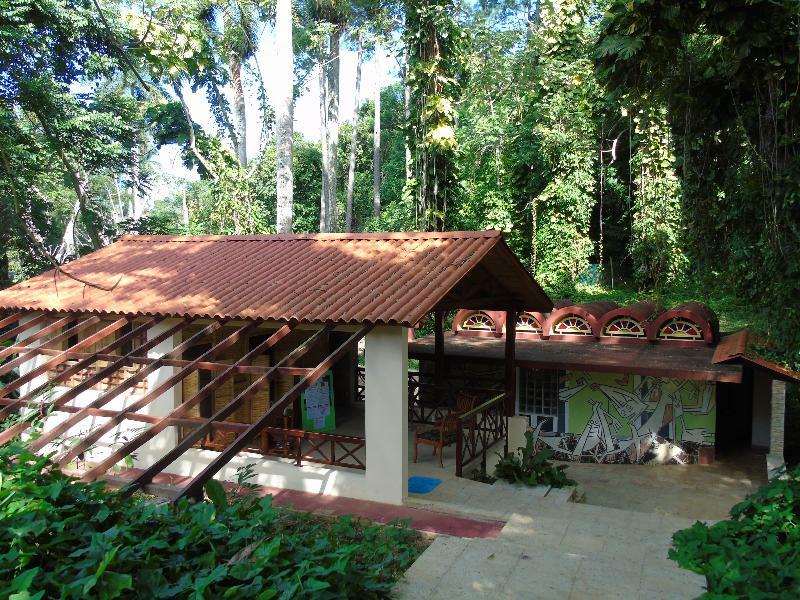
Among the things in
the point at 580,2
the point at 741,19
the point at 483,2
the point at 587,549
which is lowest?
the point at 587,549

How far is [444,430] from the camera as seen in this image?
985 centimetres

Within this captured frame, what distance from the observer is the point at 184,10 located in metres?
22.3

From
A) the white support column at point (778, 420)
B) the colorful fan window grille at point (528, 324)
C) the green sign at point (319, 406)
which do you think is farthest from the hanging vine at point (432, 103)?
the white support column at point (778, 420)

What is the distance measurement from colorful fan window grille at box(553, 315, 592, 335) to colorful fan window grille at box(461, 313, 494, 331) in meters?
1.66

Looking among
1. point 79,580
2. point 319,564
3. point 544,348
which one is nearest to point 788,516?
point 319,564

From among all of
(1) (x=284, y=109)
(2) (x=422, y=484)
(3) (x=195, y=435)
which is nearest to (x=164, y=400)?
(3) (x=195, y=435)

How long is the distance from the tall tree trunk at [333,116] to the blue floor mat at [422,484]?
63.4ft

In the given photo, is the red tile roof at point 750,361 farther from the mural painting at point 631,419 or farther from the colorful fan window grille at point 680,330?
the colorful fan window grille at point 680,330

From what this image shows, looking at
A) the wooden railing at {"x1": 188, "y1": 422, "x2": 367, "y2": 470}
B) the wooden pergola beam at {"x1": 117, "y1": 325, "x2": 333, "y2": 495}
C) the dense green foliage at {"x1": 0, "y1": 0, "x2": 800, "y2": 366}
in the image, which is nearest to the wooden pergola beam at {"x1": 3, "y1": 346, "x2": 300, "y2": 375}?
the wooden pergola beam at {"x1": 117, "y1": 325, "x2": 333, "y2": 495}

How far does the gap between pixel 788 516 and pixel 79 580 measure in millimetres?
4921

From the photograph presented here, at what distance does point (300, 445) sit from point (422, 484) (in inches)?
74.5

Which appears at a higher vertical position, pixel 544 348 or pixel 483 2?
pixel 483 2

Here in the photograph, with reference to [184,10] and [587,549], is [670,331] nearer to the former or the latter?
[587,549]

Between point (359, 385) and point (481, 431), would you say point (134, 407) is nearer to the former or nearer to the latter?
point (481, 431)
